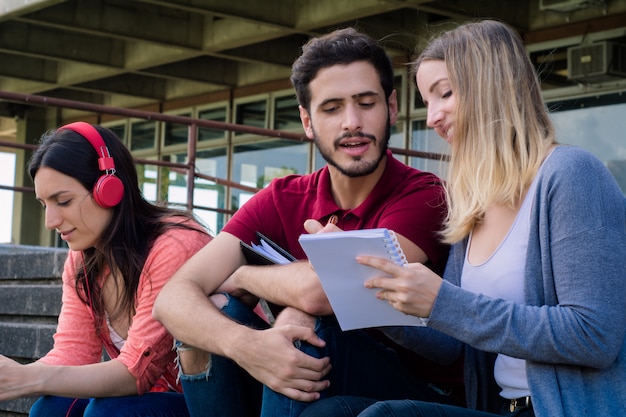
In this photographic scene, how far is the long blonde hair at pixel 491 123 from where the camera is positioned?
99.1 inches

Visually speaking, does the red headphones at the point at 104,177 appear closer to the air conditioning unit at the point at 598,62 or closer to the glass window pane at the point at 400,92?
the air conditioning unit at the point at 598,62

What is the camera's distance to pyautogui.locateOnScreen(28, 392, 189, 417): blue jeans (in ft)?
9.98

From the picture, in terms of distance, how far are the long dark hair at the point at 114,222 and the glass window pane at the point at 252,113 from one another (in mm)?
12982

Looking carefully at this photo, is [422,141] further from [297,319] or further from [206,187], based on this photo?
[297,319]

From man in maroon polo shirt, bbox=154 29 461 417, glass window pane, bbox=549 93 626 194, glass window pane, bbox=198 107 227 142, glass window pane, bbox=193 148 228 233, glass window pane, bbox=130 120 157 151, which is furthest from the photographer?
glass window pane, bbox=130 120 157 151

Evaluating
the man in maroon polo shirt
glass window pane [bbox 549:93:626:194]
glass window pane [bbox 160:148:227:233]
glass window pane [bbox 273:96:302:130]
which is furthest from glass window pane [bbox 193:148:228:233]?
the man in maroon polo shirt

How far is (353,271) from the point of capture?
2441mm

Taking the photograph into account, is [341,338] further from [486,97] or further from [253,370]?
[486,97]

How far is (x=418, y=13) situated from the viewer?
1304 centimetres

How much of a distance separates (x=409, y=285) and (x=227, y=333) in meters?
0.66

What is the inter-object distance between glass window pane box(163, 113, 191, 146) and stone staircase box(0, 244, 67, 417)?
1217 cm

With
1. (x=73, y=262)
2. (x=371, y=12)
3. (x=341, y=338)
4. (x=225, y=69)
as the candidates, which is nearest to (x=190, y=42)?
(x=225, y=69)

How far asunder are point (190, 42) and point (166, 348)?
1189 centimetres

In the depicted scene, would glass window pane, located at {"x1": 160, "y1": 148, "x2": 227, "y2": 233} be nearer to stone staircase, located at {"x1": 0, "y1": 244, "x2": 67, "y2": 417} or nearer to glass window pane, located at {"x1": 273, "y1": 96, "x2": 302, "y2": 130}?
glass window pane, located at {"x1": 273, "y1": 96, "x2": 302, "y2": 130}
